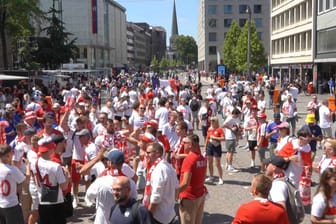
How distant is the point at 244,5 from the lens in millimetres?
106750

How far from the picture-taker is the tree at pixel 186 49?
618 feet

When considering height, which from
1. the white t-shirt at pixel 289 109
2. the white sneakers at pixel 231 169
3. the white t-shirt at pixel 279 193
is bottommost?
the white sneakers at pixel 231 169

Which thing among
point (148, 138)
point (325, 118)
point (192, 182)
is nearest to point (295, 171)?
point (192, 182)

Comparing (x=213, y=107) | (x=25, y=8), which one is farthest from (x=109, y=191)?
(x=25, y=8)

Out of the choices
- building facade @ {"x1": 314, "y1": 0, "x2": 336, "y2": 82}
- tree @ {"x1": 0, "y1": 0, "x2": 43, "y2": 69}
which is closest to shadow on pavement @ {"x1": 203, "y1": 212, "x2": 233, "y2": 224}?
building facade @ {"x1": 314, "y1": 0, "x2": 336, "y2": 82}

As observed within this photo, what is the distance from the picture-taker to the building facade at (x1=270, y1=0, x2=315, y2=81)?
5156cm

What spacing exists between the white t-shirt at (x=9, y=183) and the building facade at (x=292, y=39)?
153ft

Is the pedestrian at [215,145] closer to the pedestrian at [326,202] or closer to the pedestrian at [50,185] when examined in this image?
the pedestrian at [50,185]

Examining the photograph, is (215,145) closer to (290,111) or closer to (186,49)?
(290,111)

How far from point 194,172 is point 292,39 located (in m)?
56.1

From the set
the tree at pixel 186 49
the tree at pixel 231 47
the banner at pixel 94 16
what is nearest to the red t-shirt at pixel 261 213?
the tree at pixel 231 47

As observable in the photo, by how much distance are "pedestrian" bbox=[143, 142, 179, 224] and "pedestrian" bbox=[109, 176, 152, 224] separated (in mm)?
1150

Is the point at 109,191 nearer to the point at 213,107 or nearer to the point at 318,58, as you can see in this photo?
the point at 213,107

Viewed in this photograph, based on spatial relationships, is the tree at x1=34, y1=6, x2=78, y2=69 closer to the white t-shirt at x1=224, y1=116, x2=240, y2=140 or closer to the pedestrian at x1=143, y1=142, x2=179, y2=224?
the white t-shirt at x1=224, y1=116, x2=240, y2=140
